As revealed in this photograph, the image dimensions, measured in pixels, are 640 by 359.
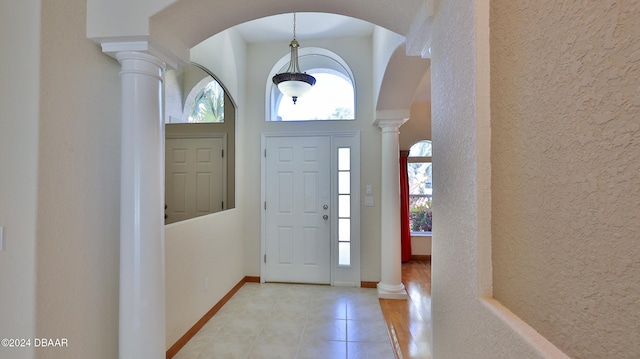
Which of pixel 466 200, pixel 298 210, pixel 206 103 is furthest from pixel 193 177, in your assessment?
pixel 466 200

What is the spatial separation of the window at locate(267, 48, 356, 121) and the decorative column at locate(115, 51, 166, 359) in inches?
100

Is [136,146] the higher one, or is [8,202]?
[136,146]

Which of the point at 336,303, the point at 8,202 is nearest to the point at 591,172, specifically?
the point at 8,202

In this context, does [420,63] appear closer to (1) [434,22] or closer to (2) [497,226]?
(1) [434,22]

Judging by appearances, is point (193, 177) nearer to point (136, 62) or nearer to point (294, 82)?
point (294, 82)

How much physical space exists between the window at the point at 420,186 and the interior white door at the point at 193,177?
3587 millimetres

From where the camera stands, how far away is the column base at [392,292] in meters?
3.25

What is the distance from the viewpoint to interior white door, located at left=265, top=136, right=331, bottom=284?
3.71 m

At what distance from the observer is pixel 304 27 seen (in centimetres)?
335

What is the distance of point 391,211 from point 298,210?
123 centimetres

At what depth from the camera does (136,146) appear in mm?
1317

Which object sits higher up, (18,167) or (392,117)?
(392,117)

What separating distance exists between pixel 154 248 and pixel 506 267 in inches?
57.7

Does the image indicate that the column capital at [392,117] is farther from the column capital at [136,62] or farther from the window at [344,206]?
Result: the column capital at [136,62]
